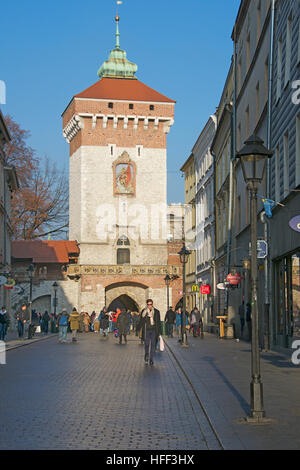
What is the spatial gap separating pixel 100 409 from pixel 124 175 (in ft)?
178

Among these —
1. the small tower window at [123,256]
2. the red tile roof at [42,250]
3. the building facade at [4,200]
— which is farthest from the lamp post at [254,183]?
the small tower window at [123,256]

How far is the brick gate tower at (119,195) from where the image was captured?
207ft

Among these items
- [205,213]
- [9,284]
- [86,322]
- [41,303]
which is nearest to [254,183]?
[9,284]

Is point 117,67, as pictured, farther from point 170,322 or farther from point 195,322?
point 195,322

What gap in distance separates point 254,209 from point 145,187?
2137 inches

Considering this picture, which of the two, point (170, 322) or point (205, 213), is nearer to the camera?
point (170, 322)

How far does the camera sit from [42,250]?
202 ft

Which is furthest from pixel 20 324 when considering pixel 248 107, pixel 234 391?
pixel 234 391

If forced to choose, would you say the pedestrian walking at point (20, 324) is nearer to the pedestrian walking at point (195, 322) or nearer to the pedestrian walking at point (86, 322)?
the pedestrian walking at point (195, 322)

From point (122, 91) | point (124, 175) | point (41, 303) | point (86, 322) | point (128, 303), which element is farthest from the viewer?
point (128, 303)

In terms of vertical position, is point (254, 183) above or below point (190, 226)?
below

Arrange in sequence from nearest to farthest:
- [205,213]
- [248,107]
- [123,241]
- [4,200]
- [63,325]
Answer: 1. [248,107]
2. [63,325]
3. [4,200]
4. [205,213]
5. [123,241]

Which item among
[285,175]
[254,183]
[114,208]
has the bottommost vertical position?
[254,183]

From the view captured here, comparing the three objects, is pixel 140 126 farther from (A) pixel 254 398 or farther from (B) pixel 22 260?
(A) pixel 254 398
